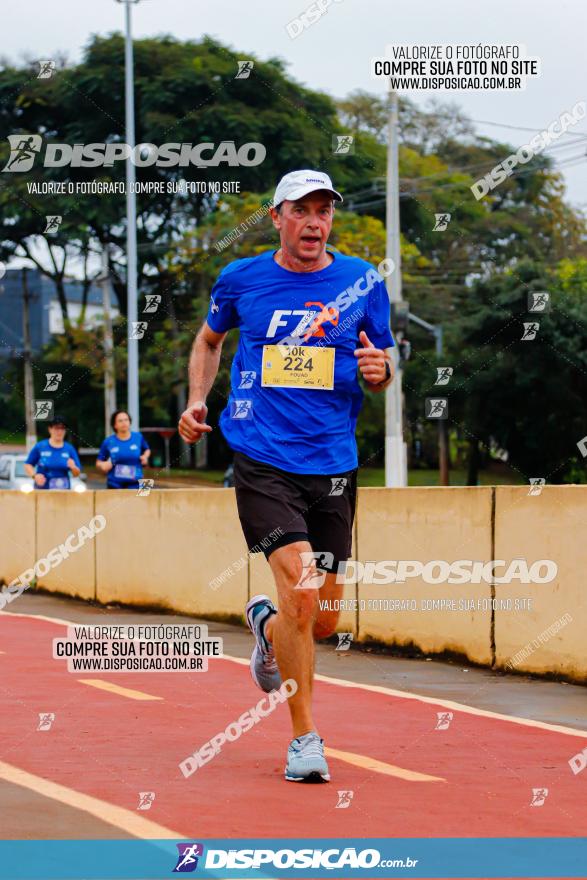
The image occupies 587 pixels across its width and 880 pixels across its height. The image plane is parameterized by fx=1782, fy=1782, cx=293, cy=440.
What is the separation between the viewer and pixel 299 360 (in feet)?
22.1

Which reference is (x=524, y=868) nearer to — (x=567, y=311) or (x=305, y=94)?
(x=567, y=311)

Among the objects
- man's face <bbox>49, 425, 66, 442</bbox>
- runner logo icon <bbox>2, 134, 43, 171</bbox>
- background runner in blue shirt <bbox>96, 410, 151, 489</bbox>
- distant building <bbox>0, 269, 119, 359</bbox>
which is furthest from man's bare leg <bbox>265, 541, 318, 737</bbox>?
distant building <bbox>0, 269, 119, 359</bbox>

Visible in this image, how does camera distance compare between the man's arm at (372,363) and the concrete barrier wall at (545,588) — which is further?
the concrete barrier wall at (545,588)

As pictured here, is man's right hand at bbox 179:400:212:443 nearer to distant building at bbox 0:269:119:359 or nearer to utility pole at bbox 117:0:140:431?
utility pole at bbox 117:0:140:431

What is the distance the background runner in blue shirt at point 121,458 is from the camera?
1694cm

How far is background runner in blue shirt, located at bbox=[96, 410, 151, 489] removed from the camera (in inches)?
667

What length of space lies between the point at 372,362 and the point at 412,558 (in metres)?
4.49

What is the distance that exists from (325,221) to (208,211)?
165 ft

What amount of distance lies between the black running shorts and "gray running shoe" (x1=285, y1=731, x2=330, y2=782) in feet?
2.48

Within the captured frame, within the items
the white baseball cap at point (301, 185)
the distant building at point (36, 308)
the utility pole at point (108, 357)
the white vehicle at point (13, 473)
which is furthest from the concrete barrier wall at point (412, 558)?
the distant building at point (36, 308)

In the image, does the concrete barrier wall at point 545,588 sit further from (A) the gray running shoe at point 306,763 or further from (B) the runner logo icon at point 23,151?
(B) the runner logo icon at point 23,151

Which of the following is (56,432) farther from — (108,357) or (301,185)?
(108,357)

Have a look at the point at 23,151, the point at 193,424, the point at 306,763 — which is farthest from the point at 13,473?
the point at 306,763

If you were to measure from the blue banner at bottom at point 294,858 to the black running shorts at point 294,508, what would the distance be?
1.72 metres
